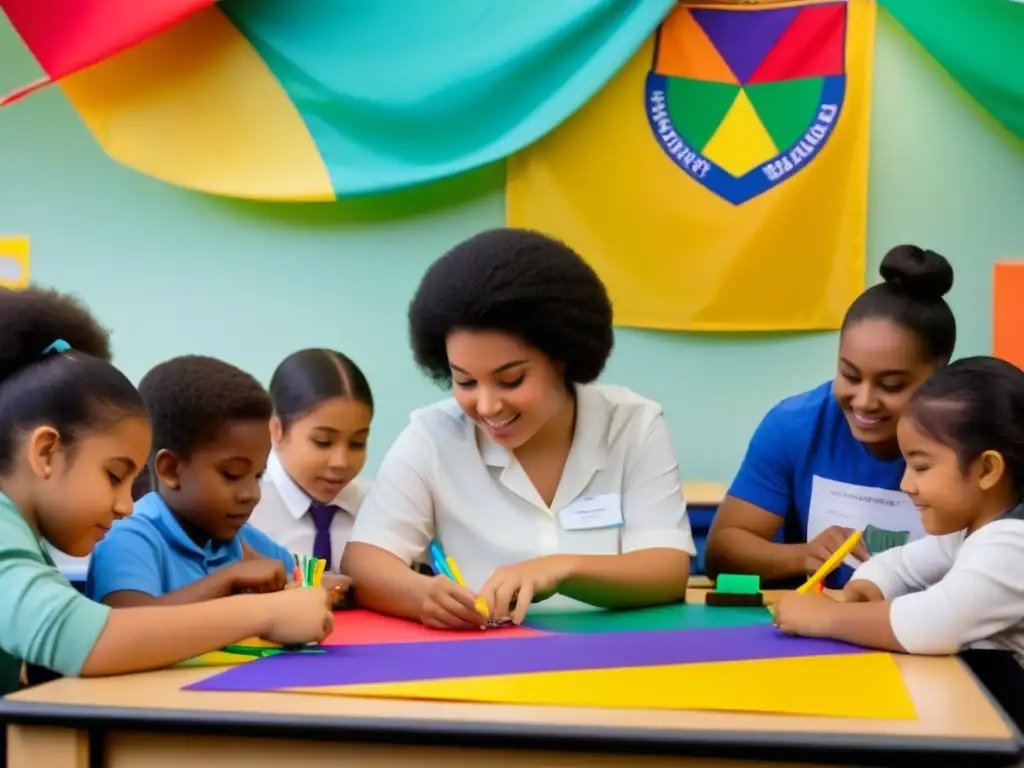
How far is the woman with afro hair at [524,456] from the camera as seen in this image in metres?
1.54

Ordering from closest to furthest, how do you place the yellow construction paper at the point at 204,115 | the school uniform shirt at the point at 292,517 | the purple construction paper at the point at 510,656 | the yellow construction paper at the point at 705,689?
the yellow construction paper at the point at 705,689, the purple construction paper at the point at 510,656, the school uniform shirt at the point at 292,517, the yellow construction paper at the point at 204,115

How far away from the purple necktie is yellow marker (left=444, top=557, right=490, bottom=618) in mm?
641

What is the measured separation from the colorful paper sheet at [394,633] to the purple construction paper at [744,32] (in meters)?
2.12

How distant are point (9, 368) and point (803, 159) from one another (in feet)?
7.48

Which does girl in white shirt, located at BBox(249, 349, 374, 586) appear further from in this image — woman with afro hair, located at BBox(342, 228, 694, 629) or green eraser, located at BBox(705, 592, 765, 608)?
green eraser, located at BBox(705, 592, 765, 608)

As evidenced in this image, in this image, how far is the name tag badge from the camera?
1.64m

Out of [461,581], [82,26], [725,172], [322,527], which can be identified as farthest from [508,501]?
[82,26]

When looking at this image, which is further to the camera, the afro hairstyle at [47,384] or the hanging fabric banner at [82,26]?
the hanging fabric banner at [82,26]

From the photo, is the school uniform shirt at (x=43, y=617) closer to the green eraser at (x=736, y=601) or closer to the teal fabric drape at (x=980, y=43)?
the green eraser at (x=736, y=601)

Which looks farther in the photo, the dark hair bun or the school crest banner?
the school crest banner

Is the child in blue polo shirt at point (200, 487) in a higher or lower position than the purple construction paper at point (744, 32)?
lower

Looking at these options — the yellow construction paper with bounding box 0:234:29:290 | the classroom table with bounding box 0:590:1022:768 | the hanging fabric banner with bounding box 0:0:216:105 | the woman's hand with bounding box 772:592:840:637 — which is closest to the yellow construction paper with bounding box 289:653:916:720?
the classroom table with bounding box 0:590:1022:768

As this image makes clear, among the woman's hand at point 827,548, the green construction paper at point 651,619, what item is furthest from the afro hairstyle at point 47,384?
the woman's hand at point 827,548

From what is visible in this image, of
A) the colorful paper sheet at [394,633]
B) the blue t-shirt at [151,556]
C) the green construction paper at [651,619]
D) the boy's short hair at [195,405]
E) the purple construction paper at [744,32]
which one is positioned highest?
the purple construction paper at [744,32]
